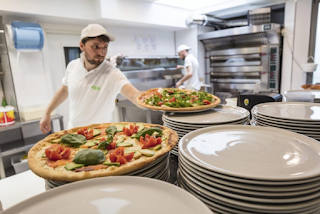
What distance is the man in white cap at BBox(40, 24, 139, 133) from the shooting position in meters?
2.15

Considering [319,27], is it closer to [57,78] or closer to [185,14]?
[185,14]

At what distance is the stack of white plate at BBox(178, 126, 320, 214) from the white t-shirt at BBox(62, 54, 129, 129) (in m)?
1.64

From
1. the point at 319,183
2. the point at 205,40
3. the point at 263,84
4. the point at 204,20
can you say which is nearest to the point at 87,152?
the point at 319,183

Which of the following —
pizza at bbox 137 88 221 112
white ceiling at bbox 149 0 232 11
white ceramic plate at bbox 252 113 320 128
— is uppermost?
white ceiling at bbox 149 0 232 11

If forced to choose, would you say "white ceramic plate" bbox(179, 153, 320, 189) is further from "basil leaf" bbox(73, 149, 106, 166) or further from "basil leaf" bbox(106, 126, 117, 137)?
"basil leaf" bbox(106, 126, 117, 137)

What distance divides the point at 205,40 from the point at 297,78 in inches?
84.4

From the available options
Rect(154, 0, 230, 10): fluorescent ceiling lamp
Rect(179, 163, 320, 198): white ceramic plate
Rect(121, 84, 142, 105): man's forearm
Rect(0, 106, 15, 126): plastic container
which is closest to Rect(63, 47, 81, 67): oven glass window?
Rect(0, 106, 15, 126): plastic container

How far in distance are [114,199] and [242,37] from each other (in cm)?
494

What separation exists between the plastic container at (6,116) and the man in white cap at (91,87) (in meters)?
1.19

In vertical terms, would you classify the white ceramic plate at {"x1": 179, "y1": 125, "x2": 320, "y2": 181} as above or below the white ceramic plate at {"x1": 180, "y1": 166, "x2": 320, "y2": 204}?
above

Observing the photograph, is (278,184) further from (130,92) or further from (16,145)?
(16,145)

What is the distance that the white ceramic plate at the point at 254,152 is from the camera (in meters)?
0.54

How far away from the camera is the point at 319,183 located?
0.51 m

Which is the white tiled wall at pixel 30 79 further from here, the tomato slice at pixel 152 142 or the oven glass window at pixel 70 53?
the tomato slice at pixel 152 142
